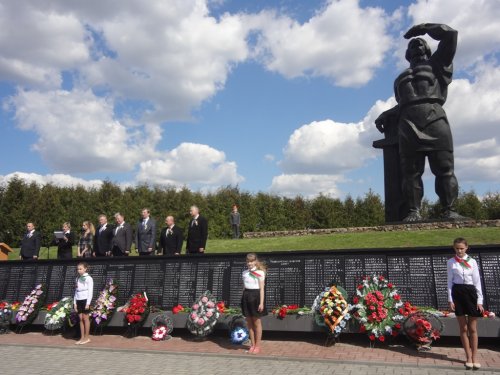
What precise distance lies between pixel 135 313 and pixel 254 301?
2.51 metres

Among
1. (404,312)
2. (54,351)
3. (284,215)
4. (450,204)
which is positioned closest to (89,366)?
(54,351)

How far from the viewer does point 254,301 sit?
6.43m

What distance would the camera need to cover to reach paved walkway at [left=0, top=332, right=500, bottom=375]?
5441 millimetres

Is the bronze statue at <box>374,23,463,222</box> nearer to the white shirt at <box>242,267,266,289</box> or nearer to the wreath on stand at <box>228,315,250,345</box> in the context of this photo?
the wreath on stand at <box>228,315,250,345</box>

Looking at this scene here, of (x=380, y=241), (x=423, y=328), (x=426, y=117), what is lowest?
(x=423, y=328)

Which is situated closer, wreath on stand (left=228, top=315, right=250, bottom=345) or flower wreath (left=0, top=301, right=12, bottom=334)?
wreath on stand (left=228, top=315, right=250, bottom=345)

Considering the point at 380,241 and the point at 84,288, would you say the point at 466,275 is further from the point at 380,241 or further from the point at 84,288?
the point at 380,241

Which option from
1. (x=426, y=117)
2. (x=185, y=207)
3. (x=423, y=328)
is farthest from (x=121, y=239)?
(x=185, y=207)

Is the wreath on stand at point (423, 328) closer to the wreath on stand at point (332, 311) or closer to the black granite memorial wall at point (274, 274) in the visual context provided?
the black granite memorial wall at point (274, 274)

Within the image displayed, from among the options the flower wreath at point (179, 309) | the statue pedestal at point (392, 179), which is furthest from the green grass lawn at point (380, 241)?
the flower wreath at point (179, 309)

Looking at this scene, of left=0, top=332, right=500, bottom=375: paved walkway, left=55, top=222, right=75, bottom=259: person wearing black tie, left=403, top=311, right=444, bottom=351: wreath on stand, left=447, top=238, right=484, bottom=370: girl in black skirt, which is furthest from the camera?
left=55, top=222, right=75, bottom=259: person wearing black tie

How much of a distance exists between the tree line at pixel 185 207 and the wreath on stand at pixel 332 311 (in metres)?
21.5

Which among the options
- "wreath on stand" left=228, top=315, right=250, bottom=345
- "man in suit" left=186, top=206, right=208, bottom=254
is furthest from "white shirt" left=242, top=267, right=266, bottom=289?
"man in suit" left=186, top=206, right=208, bottom=254

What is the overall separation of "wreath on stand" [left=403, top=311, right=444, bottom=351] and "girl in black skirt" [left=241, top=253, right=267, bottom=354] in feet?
6.79
